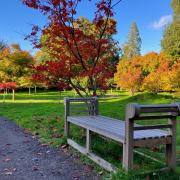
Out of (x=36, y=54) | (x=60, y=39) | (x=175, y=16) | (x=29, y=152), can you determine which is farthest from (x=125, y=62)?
(x=29, y=152)

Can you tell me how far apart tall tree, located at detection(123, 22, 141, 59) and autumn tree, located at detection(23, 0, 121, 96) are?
5170cm

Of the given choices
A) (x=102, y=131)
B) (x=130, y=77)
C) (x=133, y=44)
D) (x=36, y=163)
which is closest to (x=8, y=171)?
(x=36, y=163)

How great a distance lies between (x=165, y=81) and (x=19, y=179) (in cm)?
1783

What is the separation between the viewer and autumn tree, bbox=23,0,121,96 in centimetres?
711

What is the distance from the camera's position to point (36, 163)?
4.92 m

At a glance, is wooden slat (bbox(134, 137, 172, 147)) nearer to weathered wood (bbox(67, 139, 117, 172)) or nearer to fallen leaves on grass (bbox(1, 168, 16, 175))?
weathered wood (bbox(67, 139, 117, 172))

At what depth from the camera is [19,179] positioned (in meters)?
4.13

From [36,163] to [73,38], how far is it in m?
3.41

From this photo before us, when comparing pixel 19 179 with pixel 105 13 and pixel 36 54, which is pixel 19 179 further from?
pixel 36 54

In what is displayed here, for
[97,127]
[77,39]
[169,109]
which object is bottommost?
[97,127]

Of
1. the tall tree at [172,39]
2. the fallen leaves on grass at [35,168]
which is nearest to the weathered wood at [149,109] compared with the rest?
the fallen leaves on grass at [35,168]

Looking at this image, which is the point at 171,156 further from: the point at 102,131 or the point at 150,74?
the point at 150,74

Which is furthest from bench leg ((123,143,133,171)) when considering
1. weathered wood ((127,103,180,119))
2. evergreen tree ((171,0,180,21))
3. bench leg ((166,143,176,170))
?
evergreen tree ((171,0,180,21))

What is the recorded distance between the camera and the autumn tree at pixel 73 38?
7.11m
